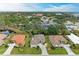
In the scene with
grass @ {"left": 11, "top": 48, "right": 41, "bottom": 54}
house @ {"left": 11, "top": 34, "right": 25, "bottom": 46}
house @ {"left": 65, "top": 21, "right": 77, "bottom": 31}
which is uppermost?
house @ {"left": 65, "top": 21, "right": 77, "bottom": 31}

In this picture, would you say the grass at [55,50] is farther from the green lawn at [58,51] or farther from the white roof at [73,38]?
the white roof at [73,38]

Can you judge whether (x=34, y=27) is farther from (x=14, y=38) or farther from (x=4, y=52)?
(x=4, y=52)

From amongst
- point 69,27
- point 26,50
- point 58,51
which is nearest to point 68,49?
point 58,51

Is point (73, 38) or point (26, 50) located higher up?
point (73, 38)

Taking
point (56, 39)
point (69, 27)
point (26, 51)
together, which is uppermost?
point (69, 27)

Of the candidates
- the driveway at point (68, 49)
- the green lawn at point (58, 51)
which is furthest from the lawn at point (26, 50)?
the driveway at point (68, 49)

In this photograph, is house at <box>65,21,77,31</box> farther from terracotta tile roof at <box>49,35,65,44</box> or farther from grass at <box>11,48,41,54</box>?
grass at <box>11,48,41,54</box>

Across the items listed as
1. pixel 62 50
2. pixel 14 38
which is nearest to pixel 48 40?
pixel 62 50

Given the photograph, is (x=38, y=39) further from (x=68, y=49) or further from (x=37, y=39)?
(x=68, y=49)

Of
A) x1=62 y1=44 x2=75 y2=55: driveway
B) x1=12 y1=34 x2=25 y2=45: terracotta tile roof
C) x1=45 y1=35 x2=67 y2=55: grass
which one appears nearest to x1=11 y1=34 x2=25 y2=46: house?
x1=12 y1=34 x2=25 y2=45: terracotta tile roof
